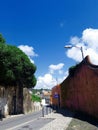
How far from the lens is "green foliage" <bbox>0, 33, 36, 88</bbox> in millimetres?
32875

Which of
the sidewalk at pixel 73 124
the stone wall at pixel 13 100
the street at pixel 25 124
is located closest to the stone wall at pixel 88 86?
the sidewalk at pixel 73 124

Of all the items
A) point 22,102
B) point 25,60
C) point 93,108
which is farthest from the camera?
point 22,102

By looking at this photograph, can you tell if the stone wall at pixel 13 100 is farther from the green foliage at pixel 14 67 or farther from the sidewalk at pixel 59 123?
the sidewalk at pixel 59 123

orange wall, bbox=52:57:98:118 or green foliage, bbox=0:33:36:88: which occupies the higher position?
green foliage, bbox=0:33:36:88

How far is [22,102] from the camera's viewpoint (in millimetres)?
44812

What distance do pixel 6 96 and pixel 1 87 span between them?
9.04 feet

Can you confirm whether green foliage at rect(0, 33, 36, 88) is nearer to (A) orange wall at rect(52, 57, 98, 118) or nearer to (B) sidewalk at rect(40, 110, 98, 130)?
(A) orange wall at rect(52, 57, 98, 118)

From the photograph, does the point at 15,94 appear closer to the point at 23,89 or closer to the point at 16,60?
the point at 23,89

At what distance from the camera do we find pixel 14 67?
3594cm

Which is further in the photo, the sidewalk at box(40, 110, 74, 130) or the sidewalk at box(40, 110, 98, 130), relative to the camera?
the sidewalk at box(40, 110, 74, 130)

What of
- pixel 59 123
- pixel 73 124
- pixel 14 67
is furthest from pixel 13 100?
pixel 73 124

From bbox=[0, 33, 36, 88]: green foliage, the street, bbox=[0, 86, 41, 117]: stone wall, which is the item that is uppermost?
bbox=[0, 33, 36, 88]: green foliage

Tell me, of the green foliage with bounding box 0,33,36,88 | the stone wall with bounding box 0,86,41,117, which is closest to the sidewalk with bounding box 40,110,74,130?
the green foliage with bounding box 0,33,36,88

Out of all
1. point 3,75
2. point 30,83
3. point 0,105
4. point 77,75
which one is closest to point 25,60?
point 30,83
